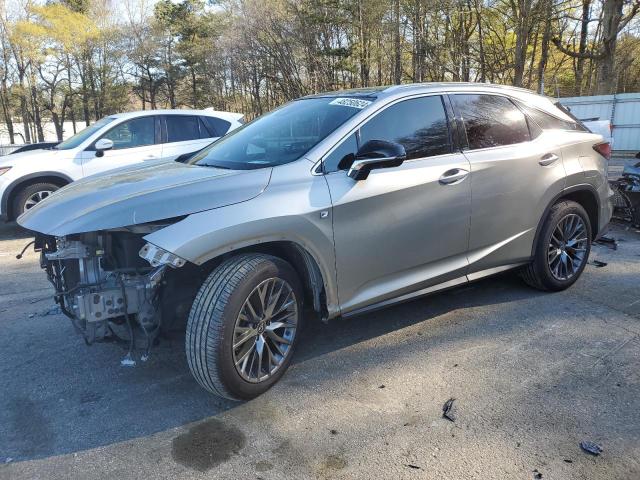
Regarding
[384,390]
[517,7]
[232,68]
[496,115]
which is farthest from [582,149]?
[232,68]

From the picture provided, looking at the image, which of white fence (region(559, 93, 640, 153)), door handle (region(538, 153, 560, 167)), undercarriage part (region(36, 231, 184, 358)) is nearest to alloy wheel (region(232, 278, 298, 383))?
undercarriage part (region(36, 231, 184, 358))

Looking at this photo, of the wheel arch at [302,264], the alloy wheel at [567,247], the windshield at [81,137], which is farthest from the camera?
the windshield at [81,137]

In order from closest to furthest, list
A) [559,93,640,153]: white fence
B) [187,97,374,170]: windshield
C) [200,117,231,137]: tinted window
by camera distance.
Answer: [187,97,374,170]: windshield, [200,117,231,137]: tinted window, [559,93,640,153]: white fence

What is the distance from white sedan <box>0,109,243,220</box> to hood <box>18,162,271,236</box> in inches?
197

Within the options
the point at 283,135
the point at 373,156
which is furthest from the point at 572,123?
the point at 283,135

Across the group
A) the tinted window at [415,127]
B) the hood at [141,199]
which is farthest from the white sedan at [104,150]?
the tinted window at [415,127]

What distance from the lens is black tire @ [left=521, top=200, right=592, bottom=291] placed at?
4.45 m

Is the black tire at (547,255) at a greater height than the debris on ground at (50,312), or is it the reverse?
the black tire at (547,255)

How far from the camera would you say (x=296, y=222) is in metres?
3.06

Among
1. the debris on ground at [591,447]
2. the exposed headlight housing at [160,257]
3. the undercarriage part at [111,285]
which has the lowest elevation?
the debris on ground at [591,447]

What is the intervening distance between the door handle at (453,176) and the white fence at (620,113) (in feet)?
58.2

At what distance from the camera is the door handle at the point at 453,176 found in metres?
3.71

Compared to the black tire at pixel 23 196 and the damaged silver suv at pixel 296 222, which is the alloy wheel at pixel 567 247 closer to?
the damaged silver suv at pixel 296 222

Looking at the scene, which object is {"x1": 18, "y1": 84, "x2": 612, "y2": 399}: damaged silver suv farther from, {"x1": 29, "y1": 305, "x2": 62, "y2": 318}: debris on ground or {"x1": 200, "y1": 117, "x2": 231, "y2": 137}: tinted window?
{"x1": 200, "y1": 117, "x2": 231, "y2": 137}: tinted window
